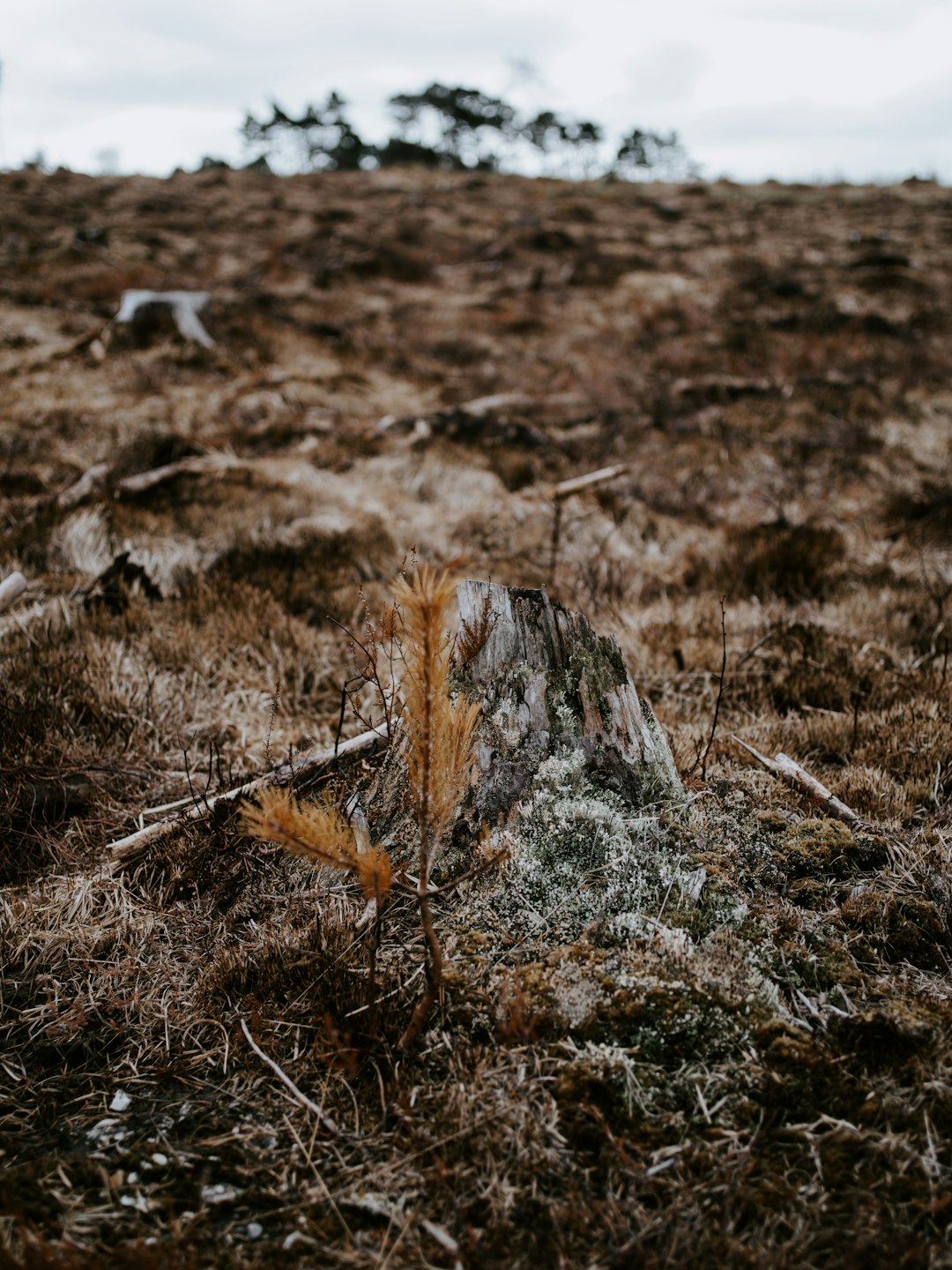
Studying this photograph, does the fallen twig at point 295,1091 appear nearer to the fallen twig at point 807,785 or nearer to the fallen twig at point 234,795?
the fallen twig at point 234,795

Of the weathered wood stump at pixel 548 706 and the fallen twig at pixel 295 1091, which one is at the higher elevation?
the weathered wood stump at pixel 548 706

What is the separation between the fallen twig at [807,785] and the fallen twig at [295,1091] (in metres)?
1.52

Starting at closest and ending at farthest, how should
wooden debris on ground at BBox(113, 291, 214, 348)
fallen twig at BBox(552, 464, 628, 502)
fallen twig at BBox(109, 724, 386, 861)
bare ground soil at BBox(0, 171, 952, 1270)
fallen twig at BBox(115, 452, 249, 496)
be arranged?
bare ground soil at BBox(0, 171, 952, 1270) < fallen twig at BBox(109, 724, 386, 861) < fallen twig at BBox(115, 452, 249, 496) < fallen twig at BBox(552, 464, 628, 502) < wooden debris on ground at BBox(113, 291, 214, 348)

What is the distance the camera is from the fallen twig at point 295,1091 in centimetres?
128

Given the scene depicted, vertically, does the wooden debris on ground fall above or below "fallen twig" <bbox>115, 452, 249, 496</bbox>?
above

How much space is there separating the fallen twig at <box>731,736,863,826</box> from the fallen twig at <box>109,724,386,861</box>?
1222 millimetres

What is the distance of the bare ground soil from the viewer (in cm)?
118

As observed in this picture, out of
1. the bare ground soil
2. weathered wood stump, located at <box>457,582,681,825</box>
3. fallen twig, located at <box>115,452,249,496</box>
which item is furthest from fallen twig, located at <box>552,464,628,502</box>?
weathered wood stump, located at <box>457,582,681,825</box>

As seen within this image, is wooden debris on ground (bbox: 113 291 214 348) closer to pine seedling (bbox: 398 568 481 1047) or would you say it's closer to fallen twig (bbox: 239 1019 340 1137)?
pine seedling (bbox: 398 568 481 1047)

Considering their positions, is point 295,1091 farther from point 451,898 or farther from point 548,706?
point 548,706

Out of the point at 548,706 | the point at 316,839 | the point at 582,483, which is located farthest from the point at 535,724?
the point at 582,483

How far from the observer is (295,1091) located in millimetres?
1342

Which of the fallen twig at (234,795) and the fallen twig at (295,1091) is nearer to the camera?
the fallen twig at (295,1091)

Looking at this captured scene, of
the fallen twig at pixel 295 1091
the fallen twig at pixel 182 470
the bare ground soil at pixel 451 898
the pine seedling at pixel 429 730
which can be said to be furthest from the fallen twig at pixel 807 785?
the fallen twig at pixel 182 470
